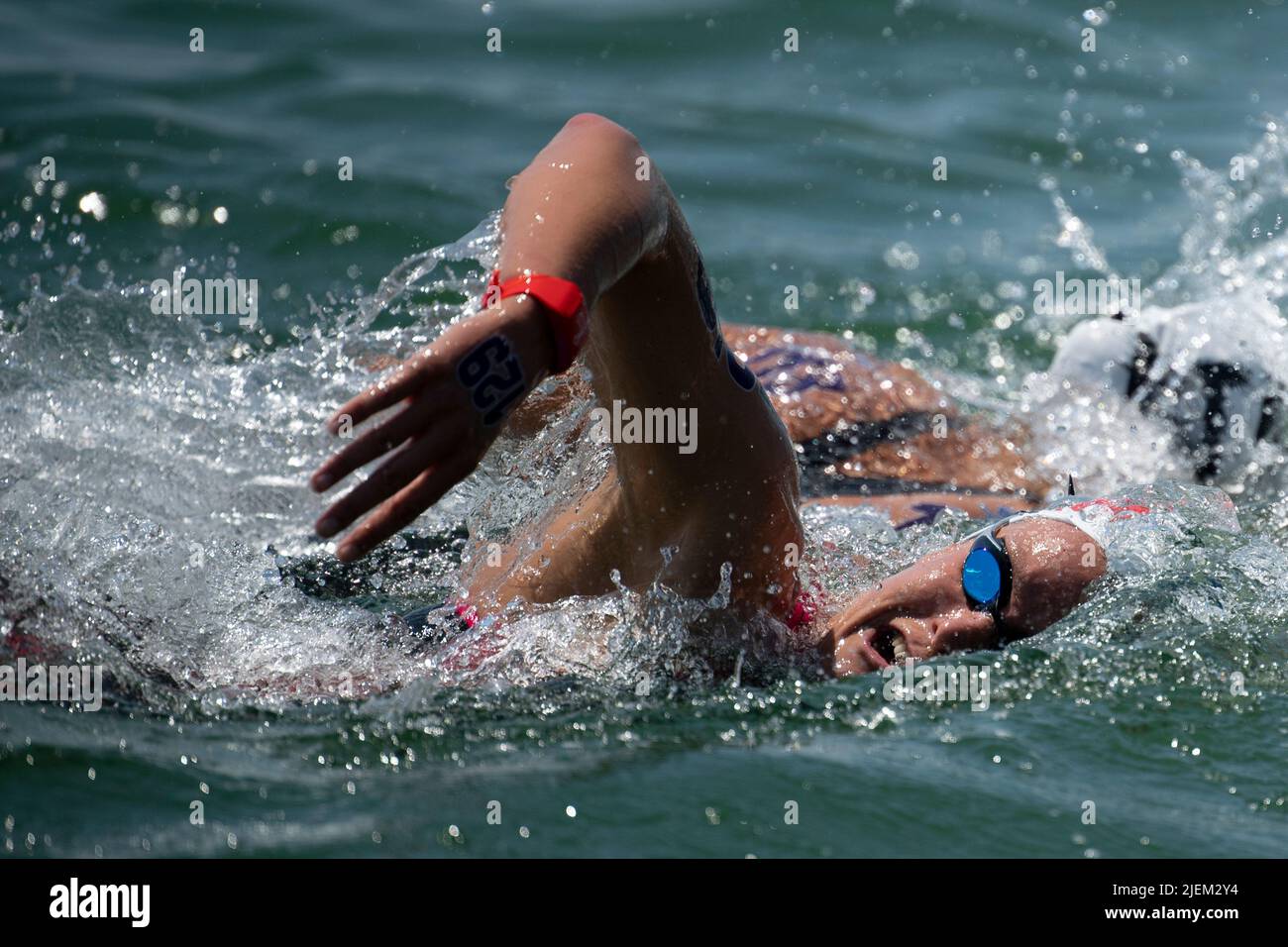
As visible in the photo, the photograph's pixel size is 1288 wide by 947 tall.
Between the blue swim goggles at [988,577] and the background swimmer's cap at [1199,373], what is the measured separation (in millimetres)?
2278

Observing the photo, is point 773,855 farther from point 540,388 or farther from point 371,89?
point 371,89

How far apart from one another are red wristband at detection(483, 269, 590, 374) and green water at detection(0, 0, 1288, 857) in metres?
0.79

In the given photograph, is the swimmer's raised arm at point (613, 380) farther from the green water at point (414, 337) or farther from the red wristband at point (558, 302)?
the green water at point (414, 337)

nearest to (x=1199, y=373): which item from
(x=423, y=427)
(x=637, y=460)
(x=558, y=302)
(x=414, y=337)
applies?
(x=414, y=337)

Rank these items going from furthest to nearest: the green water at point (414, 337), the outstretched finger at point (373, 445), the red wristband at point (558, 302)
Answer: the green water at point (414, 337) → the red wristband at point (558, 302) → the outstretched finger at point (373, 445)

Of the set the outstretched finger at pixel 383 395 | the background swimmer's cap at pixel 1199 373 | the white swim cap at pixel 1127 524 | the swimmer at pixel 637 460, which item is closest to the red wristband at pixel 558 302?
the swimmer at pixel 637 460

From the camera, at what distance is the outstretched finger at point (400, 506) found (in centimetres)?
200

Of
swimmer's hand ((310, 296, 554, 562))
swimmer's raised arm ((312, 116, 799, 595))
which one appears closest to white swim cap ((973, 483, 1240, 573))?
swimmer's raised arm ((312, 116, 799, 595))

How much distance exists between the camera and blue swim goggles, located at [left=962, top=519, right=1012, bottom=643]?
122 inches

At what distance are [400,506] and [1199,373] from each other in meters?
3.86

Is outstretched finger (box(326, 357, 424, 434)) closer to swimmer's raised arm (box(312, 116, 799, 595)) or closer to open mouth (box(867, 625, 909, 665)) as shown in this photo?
swimmer's raised arm (box(312, 116, 799, 595))

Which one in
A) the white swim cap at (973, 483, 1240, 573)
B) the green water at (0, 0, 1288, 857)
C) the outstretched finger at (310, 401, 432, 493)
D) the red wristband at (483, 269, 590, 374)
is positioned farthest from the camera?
the white swim cap at (973, 483, 1240, 573)

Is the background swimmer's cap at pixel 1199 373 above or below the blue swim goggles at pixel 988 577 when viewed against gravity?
above
